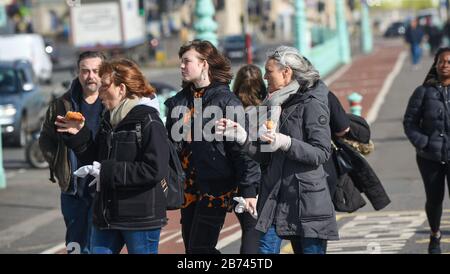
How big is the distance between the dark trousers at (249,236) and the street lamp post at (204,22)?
10.4 meters

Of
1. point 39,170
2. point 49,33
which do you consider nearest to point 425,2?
point 49,33

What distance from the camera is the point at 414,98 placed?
400 inches

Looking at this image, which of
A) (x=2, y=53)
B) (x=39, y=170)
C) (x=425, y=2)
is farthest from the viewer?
(x=425, y=2)

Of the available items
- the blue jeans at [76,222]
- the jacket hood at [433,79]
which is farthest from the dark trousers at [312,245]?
the jacket hood at [433,79]

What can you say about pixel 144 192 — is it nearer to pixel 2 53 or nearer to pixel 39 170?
pixel 39 170

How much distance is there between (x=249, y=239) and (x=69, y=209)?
1489 mm

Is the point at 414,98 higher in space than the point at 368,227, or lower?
higher

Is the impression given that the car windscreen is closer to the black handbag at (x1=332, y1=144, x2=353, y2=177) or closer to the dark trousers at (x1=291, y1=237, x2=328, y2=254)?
the black handbag at (x1=332, y1=144, x2=353, y2=177)

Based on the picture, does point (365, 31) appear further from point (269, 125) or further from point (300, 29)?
point (269, 125)

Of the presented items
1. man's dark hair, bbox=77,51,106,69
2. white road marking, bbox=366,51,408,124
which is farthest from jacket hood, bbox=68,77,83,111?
white road marking, bbox=366,51,408,124

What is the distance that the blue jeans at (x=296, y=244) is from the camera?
7324 mm

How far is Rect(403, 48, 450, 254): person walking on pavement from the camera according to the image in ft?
32.8

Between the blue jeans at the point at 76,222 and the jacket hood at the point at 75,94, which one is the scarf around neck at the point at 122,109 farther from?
the blue jeans at the point at 76,222

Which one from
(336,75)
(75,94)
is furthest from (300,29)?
(75,94)
